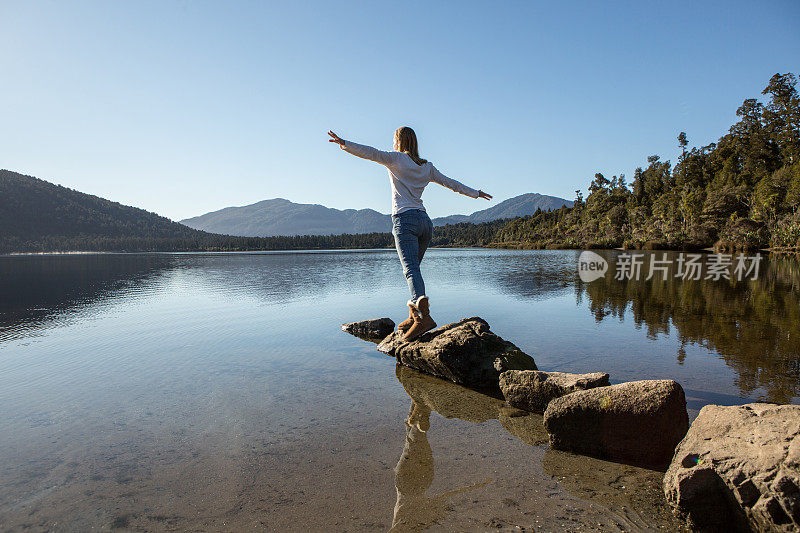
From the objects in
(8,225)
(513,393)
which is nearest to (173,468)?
(513,393)

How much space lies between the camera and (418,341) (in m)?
6.71

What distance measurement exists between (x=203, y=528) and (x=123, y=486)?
3.03ft

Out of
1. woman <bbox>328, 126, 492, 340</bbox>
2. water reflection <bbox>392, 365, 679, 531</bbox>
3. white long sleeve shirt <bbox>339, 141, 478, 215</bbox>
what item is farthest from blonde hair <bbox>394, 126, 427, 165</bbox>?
water reflection <bbox>392, 365, 679, 531</bbox>

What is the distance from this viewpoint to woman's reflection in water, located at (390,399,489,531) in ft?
9.03

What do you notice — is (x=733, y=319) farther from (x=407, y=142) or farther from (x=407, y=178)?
(x=407, y=142)

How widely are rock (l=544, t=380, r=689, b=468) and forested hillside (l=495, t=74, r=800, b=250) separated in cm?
5983

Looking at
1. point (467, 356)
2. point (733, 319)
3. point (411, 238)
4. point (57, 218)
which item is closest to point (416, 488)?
point (467, 356)

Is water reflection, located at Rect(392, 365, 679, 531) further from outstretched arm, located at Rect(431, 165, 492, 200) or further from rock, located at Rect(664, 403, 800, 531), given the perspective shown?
outstretched arm, located at Rect(431, 165, 492, 200)

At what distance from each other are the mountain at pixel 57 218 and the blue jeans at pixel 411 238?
185 metres

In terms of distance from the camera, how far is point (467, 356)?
19.1 ft

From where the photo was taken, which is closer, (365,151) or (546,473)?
(546,473)

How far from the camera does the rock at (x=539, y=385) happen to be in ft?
14.7

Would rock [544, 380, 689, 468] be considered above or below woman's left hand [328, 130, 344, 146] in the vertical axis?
below

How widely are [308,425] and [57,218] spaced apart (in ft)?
680
